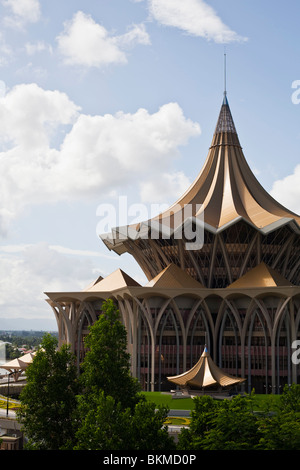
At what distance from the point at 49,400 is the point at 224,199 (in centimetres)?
3989

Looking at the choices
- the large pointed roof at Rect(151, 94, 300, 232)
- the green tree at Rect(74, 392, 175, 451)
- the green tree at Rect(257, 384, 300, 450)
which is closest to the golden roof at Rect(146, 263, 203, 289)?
the large pointed roof at Rect(151, 94, 300, 232)

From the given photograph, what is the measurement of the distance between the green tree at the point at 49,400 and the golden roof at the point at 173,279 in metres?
27.5

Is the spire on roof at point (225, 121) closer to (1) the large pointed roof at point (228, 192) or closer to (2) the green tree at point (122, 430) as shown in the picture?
(1) the large pointed roof at point (228, 192)

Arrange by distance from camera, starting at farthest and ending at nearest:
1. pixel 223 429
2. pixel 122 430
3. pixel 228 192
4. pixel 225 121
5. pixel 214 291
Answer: pixel 225 121 < pixel 228 192 < pixel 214 291 < pixel 223 429 < pixel 122 430

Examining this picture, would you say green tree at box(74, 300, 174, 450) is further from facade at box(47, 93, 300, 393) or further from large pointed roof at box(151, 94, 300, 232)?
large pointed roof at box(151, 94, 300, 232)

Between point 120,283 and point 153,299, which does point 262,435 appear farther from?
point 120,283

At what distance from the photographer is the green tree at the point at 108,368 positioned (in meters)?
31.2

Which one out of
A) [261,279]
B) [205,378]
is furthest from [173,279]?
[205,378]

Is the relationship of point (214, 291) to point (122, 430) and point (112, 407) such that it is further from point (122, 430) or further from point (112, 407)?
point (122, 430)

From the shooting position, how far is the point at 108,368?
103 ft

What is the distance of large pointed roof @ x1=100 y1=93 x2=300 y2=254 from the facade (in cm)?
16

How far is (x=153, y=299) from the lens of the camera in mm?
60875
